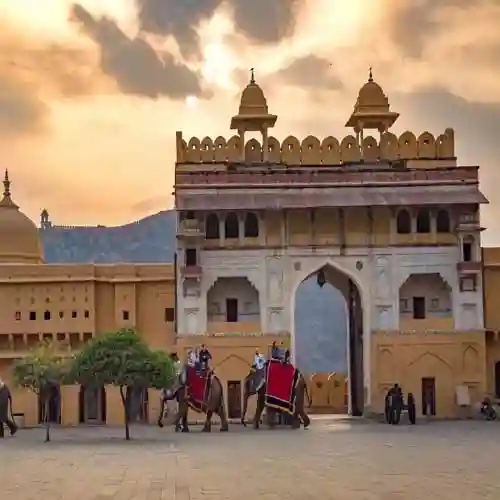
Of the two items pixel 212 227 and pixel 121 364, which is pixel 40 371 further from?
pixel 212 227

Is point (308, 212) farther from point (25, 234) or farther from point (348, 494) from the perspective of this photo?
point (348, 494)

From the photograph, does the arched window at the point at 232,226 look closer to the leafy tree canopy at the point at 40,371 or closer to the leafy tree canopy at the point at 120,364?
the leafy tree canopy at the point at 40,371

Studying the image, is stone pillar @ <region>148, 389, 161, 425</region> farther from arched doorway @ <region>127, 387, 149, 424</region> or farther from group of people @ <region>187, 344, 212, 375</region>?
group of people @ <region>187, 344, 212, 375</region>

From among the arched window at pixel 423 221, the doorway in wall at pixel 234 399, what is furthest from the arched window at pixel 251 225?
the arched window at pixel 423 221

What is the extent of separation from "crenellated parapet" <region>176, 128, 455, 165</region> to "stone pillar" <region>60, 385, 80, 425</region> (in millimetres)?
6734

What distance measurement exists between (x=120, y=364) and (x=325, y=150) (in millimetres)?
11101

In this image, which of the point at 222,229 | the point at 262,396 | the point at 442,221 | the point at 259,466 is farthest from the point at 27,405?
the point at 259,466

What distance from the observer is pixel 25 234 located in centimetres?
3519

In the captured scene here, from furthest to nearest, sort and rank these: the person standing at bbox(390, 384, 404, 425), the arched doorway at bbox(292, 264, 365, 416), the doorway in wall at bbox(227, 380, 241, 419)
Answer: the arched doorway at bbox(292, 264, 365, 416), the doorway in wall at bbox(227, 380, 241, 419), the person standing at bbox(390, 384, 404, 425)

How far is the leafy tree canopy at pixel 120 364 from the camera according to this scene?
75.2 ft

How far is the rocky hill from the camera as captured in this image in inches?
2985

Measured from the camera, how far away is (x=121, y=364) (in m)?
22.9

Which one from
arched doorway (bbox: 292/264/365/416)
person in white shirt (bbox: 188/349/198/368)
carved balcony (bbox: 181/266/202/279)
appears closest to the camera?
person in white shirt (bbox: 188/349/198/368)

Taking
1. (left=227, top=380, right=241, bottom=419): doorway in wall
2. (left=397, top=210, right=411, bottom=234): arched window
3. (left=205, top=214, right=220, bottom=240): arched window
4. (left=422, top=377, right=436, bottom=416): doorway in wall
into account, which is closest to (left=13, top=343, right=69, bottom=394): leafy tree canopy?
(left=227, top=380, right=241, bottom=419): doorway in wall
